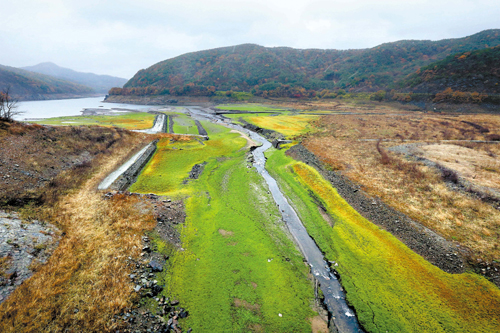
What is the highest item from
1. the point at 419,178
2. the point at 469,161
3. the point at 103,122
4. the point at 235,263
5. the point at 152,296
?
the point at 103,122

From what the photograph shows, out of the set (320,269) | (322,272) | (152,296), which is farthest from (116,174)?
(322,272)

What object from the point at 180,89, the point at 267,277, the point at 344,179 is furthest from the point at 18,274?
Answer: the point at 180,89

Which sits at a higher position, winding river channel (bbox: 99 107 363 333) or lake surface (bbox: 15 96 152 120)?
lake surface (bbox: 15 96 152 120)

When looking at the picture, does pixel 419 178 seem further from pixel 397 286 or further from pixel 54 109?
pixel 54 109

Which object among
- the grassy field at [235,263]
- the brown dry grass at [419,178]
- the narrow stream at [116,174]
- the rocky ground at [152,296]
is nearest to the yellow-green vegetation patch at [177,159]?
the grassy field at [235,263]

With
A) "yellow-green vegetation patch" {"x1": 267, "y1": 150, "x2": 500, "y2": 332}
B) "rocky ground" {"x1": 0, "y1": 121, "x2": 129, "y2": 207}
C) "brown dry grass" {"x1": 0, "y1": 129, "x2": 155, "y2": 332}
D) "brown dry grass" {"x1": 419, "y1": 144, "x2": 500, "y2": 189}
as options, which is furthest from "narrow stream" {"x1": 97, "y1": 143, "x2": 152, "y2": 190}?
"brown dry grass" {"x1": 419, "y1": 144, "x2": 500, "y2": 189}

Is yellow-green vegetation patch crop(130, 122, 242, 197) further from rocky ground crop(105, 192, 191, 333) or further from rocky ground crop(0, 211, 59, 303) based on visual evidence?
rocky ground crop(0, 211, 59, 303)

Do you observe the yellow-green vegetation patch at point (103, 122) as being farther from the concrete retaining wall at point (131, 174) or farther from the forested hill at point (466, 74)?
the forested hill at point (466, 74)
